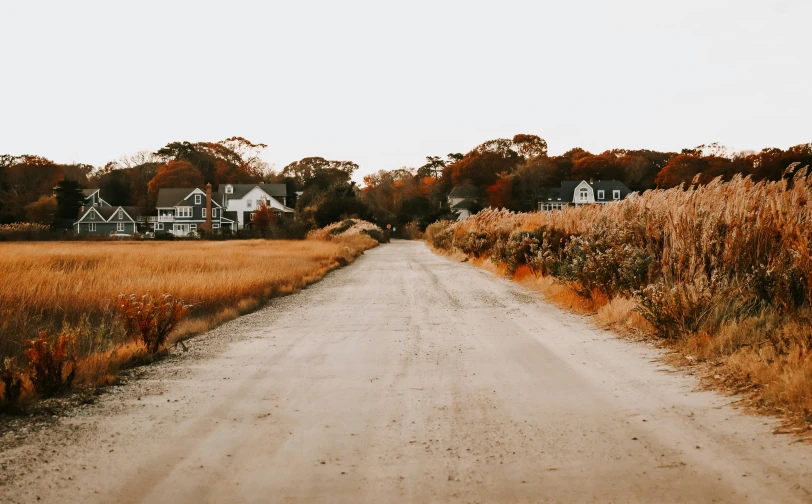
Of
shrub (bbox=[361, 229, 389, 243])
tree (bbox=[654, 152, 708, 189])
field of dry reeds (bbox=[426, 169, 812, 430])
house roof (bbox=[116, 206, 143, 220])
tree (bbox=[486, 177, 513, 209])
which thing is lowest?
shrub (bbox=[361, 229, 389, 243])

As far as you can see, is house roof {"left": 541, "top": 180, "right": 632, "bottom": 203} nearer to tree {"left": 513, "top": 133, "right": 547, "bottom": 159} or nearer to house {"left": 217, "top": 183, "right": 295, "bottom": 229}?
tree {"left": 513, "top": 133, "right": 547, "bottom": 159}

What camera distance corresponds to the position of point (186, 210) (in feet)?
313

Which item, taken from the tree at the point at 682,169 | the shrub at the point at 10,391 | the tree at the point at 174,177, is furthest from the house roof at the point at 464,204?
the shrub at the point at 10,391

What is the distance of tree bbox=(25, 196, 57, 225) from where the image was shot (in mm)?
81250

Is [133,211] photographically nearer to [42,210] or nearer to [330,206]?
[42,210]

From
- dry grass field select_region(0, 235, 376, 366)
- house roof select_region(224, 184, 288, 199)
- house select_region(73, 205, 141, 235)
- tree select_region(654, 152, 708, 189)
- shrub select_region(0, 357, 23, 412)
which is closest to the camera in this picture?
shrub select_region(0, 357, 23, 412)

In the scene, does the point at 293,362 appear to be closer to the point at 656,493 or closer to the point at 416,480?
the point at 416,480

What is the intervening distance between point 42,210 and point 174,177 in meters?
21.6

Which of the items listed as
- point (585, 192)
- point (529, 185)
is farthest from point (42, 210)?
point (585, 192)

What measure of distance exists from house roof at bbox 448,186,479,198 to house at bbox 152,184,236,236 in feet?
106

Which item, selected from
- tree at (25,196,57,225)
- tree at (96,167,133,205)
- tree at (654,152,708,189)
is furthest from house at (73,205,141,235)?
tree at (654,152,708,189)

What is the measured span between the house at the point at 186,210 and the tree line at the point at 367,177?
18.2 ft

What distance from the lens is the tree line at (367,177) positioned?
260ft

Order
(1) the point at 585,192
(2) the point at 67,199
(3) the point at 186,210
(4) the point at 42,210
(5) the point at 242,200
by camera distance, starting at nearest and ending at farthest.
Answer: (4) the point at 42,210, (2) the point at 67,199, (3) the point at 186,210, (1) the point at 585,192, (5) the point at 242,200
